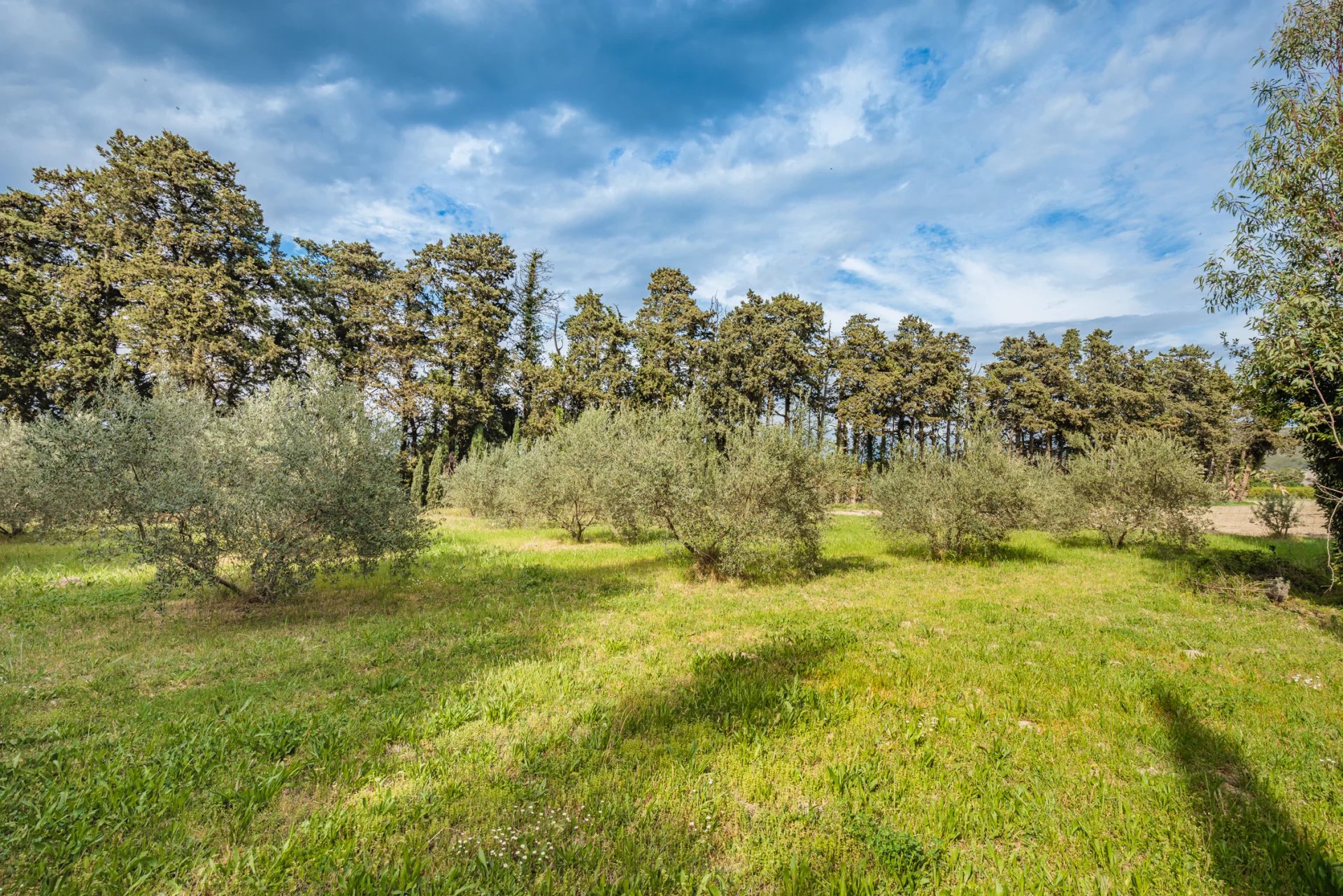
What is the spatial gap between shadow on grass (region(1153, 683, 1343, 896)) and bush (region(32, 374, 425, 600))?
38.4 feet

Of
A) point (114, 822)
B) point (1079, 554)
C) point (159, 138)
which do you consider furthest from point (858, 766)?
point (159, 138)

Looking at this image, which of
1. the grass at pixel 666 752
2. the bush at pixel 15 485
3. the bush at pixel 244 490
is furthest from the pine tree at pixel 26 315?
the grass at pixel 666 752

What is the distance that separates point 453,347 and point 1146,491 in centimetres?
4206

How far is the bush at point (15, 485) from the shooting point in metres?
16.6

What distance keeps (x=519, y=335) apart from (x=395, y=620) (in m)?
41.8

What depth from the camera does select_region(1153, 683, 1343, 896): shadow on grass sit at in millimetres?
3240

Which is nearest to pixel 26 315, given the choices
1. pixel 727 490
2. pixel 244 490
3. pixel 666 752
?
pixel 244 490

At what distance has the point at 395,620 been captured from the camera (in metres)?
9.23

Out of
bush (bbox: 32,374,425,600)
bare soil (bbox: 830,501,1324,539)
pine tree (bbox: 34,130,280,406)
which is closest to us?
bush (bbox: 32,374,425,600)

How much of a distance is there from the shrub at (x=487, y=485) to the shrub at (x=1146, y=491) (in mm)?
24434

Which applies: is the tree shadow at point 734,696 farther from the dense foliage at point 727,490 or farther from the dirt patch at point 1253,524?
the dirt patch at point 1253,524

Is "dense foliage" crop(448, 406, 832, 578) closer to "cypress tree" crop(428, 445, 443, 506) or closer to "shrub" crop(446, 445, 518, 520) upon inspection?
"shrub" crop(446, 445, 518, 520)

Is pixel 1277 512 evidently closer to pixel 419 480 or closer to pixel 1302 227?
pixel 1302 227

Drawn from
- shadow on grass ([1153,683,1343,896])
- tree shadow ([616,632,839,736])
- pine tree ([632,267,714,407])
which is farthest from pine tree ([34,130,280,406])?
shadow on grass ([1153,683,1343,896])
